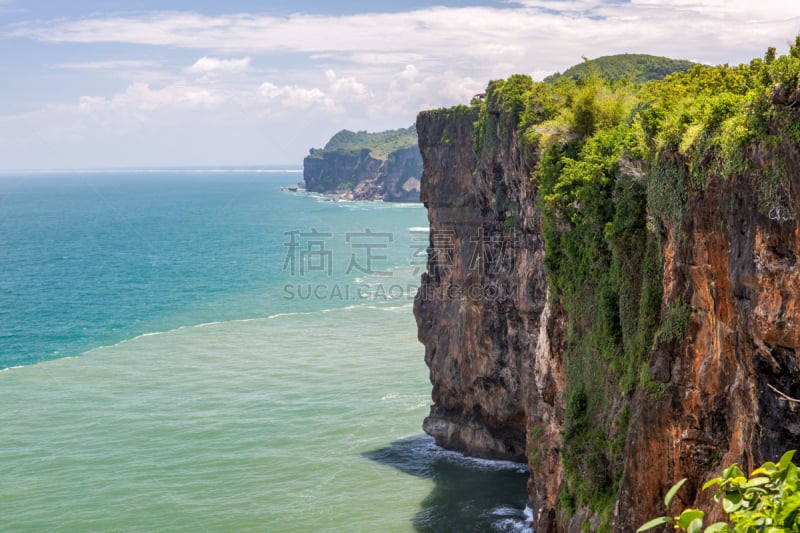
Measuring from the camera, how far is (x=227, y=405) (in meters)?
44.8

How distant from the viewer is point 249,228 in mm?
128875

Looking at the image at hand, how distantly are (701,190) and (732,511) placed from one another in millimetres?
8384

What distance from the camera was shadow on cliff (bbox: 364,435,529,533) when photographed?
31.9 m

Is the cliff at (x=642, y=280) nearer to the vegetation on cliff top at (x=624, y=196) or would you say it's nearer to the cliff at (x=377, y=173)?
the vegetation on cliff top at (x=624, y=196)

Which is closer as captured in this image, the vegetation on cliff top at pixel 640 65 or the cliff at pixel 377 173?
the vegetation on cliff top at pixel 640 65

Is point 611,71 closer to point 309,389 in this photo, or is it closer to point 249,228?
point 309,389

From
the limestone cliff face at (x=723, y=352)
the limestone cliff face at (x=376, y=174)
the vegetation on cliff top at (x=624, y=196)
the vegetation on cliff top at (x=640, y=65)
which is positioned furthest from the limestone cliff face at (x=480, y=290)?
the limestone cliff face at (x=376, y=174)

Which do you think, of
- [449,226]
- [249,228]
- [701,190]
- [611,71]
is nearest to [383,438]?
[449,226]

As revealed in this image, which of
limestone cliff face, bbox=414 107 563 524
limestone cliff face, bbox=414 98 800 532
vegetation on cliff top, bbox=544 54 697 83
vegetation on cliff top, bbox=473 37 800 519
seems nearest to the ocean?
limestone cliff face, bbox=414 107 563 524

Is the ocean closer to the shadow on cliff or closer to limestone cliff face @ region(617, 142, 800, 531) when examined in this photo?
the shadow on cliff

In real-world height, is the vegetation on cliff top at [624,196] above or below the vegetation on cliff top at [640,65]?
below

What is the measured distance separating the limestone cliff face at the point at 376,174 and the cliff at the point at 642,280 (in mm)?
136381

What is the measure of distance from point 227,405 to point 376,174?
142 m

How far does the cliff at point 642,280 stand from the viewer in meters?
11.4
